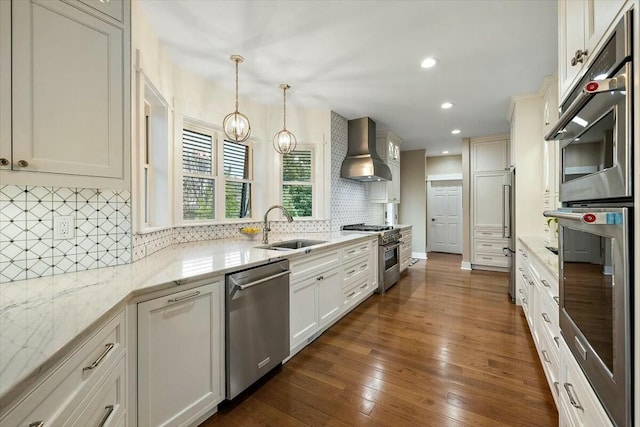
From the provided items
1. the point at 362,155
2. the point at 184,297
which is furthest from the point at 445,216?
the point at 184,297

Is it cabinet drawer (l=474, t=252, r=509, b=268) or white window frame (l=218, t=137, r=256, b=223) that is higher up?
white window frame (l=218, t=137, r=256, b=223)

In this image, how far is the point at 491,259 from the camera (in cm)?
543

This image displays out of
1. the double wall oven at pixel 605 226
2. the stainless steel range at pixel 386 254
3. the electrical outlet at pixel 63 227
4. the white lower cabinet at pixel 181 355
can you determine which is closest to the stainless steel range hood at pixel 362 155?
the stainless steel range at pixel 386 254

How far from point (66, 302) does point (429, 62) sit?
3210mm

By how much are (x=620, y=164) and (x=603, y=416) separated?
2.42 feet

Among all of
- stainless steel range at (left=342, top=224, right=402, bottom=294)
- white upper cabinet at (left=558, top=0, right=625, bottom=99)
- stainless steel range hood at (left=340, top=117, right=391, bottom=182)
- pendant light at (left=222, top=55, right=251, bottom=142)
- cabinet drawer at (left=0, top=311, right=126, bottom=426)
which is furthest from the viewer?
stainless steel range hood at (left=340, top=117, right=391, bottom=182)

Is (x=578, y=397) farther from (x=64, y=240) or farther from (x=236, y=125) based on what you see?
(x=236, y=125)

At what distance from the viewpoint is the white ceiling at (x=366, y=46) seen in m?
1.97

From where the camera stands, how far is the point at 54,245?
1.50 m

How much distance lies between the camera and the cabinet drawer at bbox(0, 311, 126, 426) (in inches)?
26.0

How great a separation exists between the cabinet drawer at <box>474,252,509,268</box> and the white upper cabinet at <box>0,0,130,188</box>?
5965 millimetres

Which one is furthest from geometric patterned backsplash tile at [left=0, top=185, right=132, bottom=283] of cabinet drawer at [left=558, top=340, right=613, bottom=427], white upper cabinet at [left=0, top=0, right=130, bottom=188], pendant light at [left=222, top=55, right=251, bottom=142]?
cabinet drawer at [left=558, top=340, right=613, bottom=427]

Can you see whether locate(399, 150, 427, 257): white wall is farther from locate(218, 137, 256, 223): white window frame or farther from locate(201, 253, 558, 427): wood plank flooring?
locate(218, 137, 256, 223): white window frame

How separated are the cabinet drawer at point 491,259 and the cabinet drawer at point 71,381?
5955 mm
